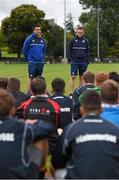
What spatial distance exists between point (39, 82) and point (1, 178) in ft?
8.70

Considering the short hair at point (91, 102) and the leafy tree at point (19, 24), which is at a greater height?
the short hair at point (91, 102)

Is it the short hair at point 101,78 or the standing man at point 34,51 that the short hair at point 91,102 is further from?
the standing man at point 34,51

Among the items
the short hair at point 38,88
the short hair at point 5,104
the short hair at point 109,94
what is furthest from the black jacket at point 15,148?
the short hair at point 38,88

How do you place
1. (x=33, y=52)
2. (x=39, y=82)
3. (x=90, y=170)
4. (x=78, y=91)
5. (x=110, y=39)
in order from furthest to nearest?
(x=110, y=39)
(x=33, y=52)
(x=78, y=91)
(x=39, y=82)
(x=90, y=170)

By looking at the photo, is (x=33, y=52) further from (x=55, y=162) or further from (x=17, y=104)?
(x=55, y=162)

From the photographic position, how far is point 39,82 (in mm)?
7574

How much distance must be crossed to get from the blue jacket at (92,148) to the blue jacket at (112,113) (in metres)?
0.85

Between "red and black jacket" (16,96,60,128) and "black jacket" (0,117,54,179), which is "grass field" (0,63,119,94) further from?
"black jacket" (0,117,54,179)

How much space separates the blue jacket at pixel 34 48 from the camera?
15.8 m

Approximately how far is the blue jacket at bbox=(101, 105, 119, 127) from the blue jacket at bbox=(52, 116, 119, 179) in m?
0.85

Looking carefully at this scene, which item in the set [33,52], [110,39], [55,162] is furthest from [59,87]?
[110,39]

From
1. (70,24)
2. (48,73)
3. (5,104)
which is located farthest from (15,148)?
(70,24)

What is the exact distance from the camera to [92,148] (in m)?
5.11

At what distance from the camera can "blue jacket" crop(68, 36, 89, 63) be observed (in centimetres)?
1656
